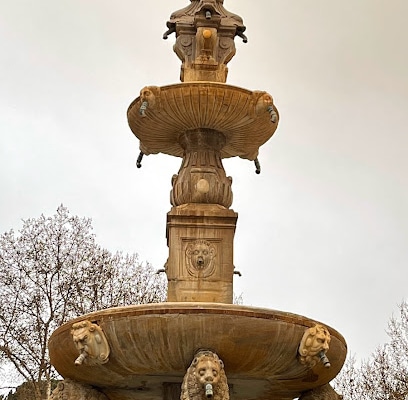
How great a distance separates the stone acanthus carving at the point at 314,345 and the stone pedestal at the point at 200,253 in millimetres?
2344

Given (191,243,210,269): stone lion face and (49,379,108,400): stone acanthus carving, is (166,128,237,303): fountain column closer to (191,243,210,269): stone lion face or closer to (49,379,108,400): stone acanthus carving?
(191,243,210,269): stone lion face

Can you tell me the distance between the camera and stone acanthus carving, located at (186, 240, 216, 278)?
9772 millimetres

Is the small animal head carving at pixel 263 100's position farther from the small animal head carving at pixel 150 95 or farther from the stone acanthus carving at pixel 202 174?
the small animal head carving at pixel 150 95

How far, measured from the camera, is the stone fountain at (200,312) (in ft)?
23.6

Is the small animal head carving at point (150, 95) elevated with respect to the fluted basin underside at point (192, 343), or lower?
elevated

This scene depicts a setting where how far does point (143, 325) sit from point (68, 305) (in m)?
17.9

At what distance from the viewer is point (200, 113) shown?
9992 millimetres

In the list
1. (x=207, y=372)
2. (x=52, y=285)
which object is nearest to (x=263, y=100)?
(x=207, y=372)

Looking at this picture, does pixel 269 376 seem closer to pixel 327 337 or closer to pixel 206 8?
pixel 327 337

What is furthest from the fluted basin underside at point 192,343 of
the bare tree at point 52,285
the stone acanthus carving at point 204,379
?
the bare tree at point 52,285

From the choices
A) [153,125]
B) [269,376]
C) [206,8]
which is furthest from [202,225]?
[206,8]

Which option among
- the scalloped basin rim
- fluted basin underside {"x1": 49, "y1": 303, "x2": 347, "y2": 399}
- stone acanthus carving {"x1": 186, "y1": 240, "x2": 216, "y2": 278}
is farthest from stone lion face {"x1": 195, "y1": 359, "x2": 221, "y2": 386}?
stone acanthus carving {"x1": 186, "y1": 240, "x2": 216, "y2": 278}

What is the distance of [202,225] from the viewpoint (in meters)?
9.94

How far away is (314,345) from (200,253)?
9.16 feet
